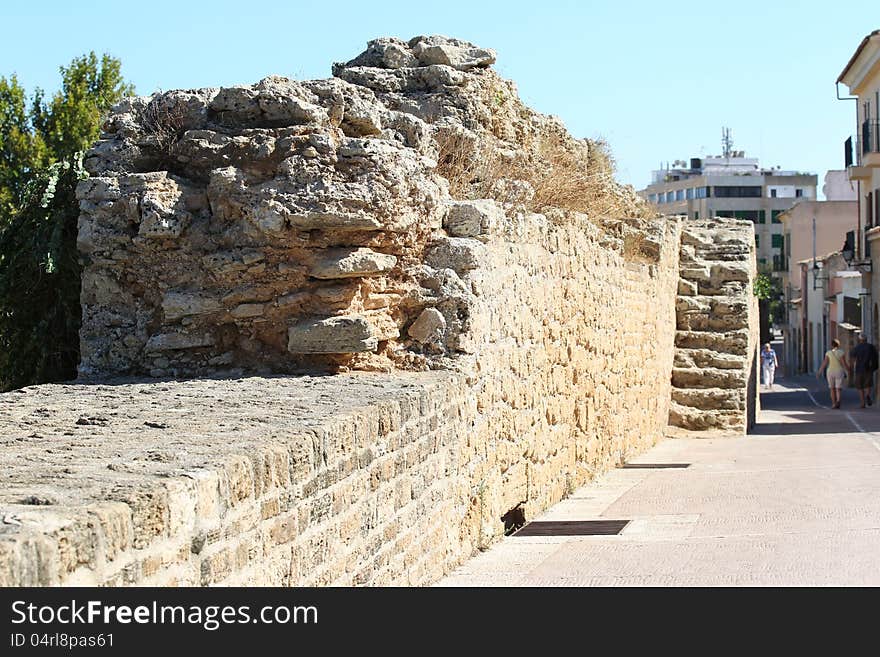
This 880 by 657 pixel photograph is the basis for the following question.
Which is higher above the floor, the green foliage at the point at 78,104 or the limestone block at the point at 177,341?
the green foliage at the point at 78,104

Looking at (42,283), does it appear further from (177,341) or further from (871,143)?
(871,143)

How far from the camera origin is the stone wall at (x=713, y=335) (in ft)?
50.7

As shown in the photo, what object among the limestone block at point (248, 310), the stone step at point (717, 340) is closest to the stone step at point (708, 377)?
the stone step at point (717, 340)

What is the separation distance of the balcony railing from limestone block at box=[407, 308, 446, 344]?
74.9 ft

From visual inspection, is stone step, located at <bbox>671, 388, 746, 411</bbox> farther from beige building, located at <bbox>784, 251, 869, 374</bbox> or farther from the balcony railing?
beige building, located at <bbox>784, 251, 869, 374</bbox>

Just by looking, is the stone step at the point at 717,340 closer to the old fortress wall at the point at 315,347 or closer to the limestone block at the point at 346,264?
the old fortress wall at the point at 315,347

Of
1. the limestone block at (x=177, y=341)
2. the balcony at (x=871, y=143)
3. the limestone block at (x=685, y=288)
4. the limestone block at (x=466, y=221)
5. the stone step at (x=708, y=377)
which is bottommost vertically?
the stone step at (x=708, y=377)

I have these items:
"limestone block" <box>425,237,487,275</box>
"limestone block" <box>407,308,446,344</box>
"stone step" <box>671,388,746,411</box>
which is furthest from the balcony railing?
"limestone block" <box>407,308,446,344</box>

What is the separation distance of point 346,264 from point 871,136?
23.7 metres

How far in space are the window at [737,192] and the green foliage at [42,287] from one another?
8462 cm

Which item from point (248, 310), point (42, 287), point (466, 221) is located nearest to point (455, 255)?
point (466, 221)

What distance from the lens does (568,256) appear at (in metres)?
9.72

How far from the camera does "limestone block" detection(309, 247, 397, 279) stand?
6809mm

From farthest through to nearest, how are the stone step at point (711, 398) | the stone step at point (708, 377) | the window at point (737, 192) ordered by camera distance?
1. the window at point (737, 192)
2. the stone step at point (708, 377)
3. the stone step at point (711, 398)
